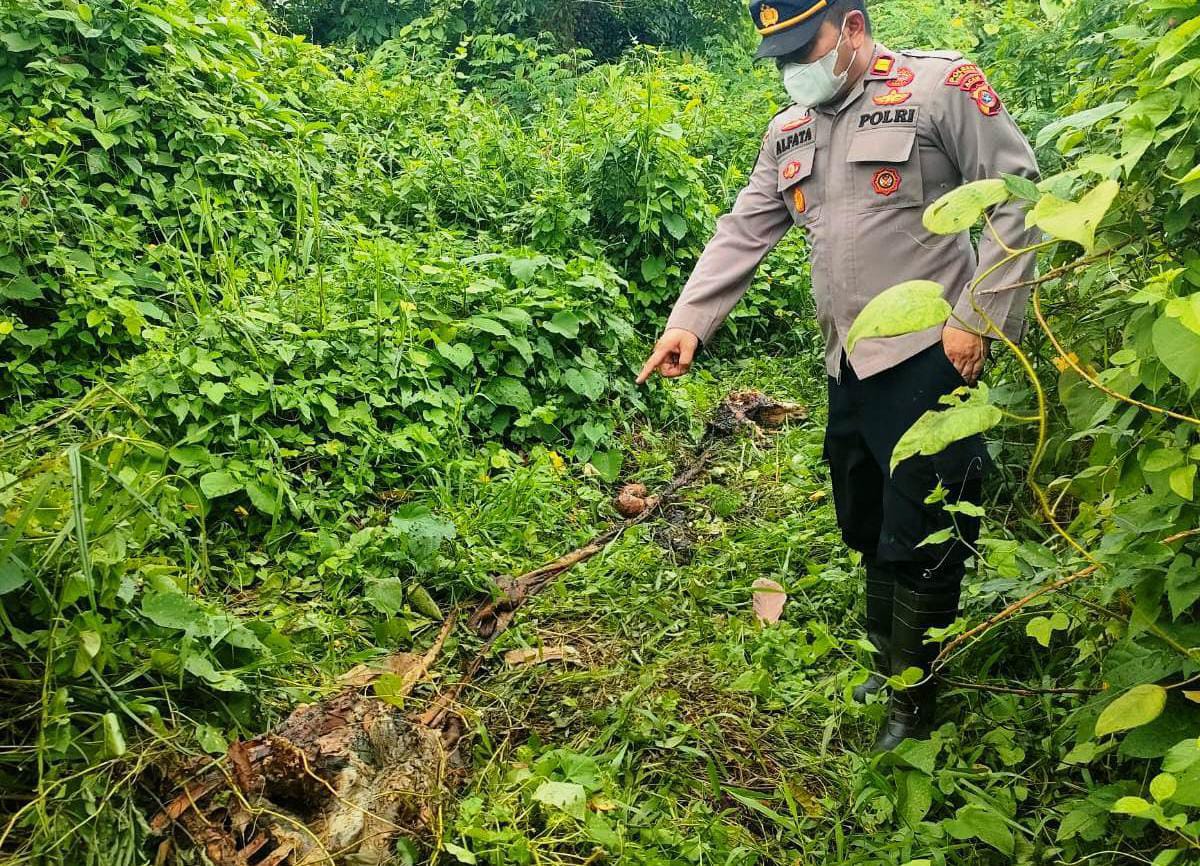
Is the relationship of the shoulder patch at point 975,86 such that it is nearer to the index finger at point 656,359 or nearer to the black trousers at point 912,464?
the black trousers at point 912,464

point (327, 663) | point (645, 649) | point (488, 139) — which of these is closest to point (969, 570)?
point (645, 649)

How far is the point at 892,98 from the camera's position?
2.28m

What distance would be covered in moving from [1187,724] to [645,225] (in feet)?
12.7

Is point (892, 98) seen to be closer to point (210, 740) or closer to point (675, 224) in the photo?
point (210, 740)

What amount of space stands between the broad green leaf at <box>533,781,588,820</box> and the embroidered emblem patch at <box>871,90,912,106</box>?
1.84 metres

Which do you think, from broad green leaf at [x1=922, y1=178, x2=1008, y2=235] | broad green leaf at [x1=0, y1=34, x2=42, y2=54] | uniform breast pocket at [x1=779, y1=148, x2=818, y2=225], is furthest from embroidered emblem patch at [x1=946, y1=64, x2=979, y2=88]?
broad green leaf at [x1=0, y1=34, x2=42, y2=54]

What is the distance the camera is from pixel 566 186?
5.40m

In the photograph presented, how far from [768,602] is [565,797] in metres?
1.15

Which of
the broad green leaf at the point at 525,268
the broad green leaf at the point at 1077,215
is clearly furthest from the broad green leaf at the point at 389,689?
the broad green leaf at the point at 525,268

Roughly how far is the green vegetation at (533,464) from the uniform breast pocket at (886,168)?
1.26 feet

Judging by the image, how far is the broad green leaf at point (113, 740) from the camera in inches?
74.5

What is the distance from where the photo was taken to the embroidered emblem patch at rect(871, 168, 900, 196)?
226 cm

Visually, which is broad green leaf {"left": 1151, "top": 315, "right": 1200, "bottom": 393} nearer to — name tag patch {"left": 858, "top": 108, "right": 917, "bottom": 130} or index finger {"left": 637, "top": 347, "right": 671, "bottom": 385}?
name tag patch {"left": 858, "top": 108, "right": 917, "bottom": 130}

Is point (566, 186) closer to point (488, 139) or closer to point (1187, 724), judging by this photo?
point (488, 139)
